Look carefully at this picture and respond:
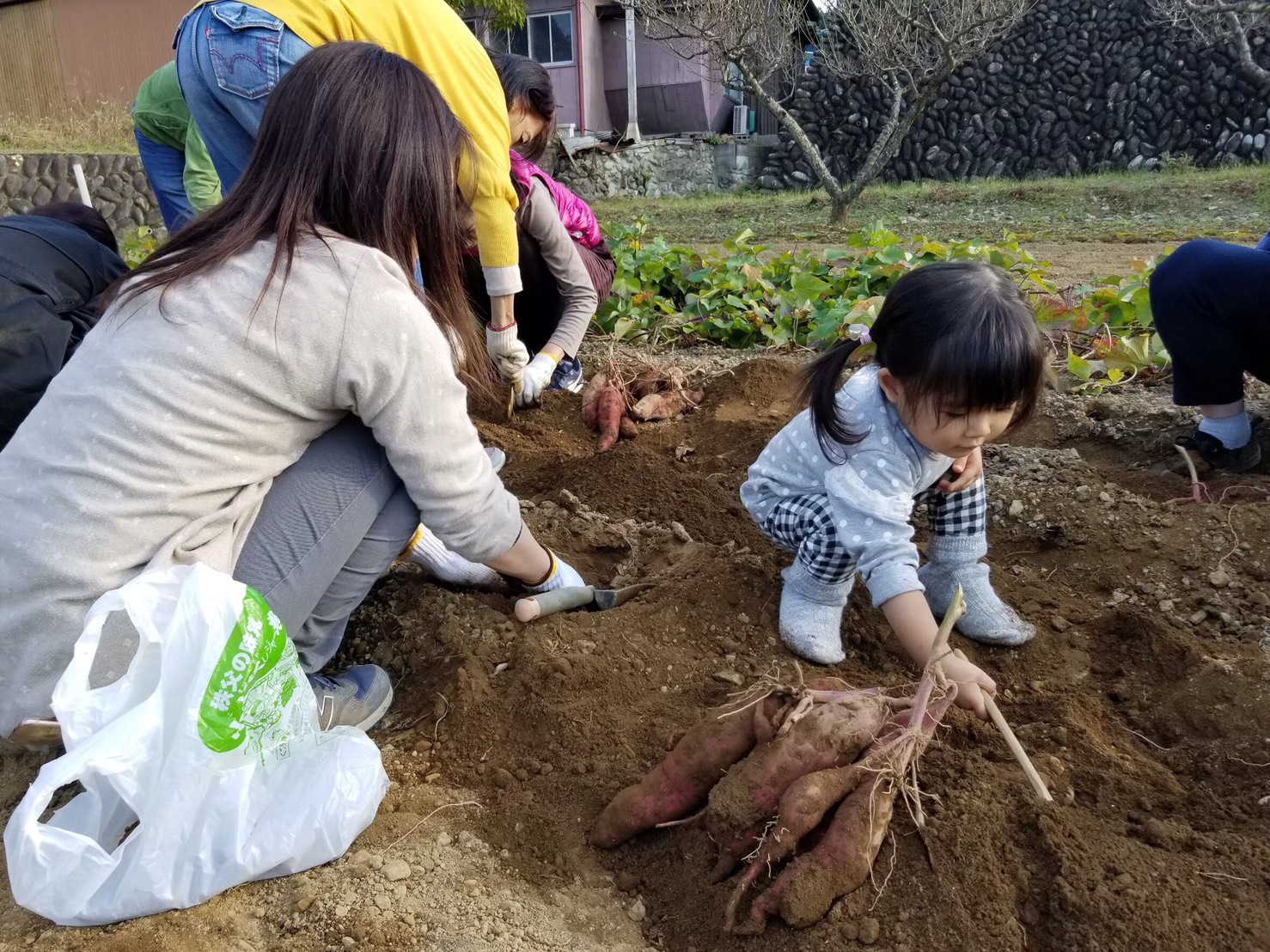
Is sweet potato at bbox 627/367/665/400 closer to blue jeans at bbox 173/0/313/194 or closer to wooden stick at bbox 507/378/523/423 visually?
wooden stick at bbox 507/378/523/423

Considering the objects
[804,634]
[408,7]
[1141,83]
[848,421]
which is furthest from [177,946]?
[1141,83]

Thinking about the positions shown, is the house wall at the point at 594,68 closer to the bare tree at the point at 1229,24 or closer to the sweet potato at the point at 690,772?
the bare tree at the point at 1229,24

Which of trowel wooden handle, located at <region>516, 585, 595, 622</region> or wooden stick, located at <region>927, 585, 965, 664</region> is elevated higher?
wooden stick, located at <region>927, 585, 965, 664</region>

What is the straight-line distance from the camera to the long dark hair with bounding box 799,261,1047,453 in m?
1.54

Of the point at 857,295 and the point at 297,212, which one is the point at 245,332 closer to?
the point at 297,212

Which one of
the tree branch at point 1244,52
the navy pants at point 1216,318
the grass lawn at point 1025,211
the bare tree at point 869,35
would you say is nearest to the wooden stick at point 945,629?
the navy pants at point 1216,318

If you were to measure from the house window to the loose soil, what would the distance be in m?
15.6

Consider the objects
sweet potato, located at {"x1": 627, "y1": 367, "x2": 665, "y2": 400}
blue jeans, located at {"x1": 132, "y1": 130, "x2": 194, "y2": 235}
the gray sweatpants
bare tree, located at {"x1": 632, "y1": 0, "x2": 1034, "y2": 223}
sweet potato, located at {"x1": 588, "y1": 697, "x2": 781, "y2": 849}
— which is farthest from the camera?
bare tree, located at {"x1": 632, "y1": 0, "x2": 1034, "y2": 223}

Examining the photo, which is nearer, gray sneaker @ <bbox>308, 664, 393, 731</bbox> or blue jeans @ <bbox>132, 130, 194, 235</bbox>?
gray sneaker @ <bbox>308, 664, 393, 731</bbox>

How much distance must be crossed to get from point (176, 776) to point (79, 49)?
15637mm

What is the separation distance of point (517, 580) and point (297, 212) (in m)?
0.97

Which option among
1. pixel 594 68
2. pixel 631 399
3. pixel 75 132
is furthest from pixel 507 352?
pixel 594 68

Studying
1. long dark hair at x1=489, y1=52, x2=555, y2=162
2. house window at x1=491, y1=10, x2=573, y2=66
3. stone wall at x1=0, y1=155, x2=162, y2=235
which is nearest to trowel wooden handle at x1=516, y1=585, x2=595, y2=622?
long dark hair at x1=489, y1=52, x2=555, y2=162

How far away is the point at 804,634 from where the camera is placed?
1854 millimetres
